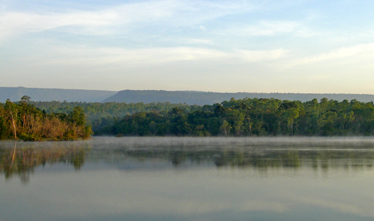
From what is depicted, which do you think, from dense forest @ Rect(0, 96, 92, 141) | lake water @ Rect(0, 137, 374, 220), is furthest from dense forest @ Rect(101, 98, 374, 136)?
lake water @ Rect(0, 137, 374, 220)

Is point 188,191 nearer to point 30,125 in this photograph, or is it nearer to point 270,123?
point 30,125

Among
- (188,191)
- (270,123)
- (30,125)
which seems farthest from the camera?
(270,123)

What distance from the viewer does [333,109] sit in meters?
75.1

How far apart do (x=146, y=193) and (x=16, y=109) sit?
43361mm

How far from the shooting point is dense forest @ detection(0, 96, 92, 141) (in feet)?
165

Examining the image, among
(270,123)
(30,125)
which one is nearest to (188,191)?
(30,125)

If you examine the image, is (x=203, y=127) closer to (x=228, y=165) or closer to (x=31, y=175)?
(x=228, y=165)

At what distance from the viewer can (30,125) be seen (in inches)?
2141

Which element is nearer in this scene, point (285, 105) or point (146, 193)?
point (146, 193)

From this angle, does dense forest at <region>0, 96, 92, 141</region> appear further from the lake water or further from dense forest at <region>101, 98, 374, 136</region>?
the lake water

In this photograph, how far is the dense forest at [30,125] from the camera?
50.3m

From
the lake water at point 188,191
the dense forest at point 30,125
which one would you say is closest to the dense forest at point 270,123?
the dense forest at point 30,125

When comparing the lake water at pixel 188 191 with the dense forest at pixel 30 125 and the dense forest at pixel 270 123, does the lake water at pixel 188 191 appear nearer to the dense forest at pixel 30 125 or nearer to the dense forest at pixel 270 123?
the dense forest at pixel 30 125

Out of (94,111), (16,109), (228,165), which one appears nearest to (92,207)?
(228,165)
